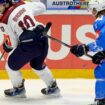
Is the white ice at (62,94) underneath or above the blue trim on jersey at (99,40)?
underneath

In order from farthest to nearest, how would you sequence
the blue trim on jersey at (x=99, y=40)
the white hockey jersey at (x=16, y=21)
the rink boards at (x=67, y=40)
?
the rink boards at (x=67, y=40), the white hockey jersey at (x=16, y=21), the blue trim on jersey at (x=99, y=40)

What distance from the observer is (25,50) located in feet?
12.4

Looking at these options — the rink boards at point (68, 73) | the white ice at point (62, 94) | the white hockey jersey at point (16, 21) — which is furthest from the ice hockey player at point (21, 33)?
the rink boards at point (68, 73)

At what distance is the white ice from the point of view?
386cm

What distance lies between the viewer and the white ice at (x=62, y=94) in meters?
3.86

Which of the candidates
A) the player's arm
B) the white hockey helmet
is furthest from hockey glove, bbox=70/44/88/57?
the player's arm

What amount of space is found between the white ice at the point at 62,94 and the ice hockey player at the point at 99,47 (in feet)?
1.24

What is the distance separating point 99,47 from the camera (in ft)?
11.1

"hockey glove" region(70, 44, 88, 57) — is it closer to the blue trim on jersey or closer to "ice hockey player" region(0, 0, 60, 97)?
the blue trim on jersey

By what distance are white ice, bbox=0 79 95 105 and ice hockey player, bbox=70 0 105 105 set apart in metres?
0.38

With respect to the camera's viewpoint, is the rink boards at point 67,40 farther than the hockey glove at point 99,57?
Yes

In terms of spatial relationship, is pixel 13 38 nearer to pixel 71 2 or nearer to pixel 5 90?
pixel 5 90

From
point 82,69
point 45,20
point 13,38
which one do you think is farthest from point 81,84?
point 13,38

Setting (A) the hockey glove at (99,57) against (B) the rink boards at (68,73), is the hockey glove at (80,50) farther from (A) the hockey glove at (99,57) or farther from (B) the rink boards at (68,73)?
(B) the rink boards at (68,73)
